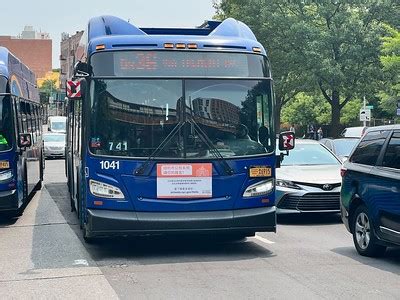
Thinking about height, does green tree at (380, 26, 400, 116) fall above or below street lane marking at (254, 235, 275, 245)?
above

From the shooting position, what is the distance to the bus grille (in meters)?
12.0

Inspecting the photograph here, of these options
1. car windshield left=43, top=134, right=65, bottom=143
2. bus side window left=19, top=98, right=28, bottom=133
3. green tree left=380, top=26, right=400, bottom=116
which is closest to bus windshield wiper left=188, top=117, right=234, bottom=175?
bus side window left=19, top=98, right=28, bottom=133

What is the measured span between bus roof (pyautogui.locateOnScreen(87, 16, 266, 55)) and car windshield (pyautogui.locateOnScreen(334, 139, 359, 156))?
7047mm

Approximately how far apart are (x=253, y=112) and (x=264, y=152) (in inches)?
22.1

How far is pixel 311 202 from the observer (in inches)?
474

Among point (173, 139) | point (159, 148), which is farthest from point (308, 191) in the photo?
point (159, 148)

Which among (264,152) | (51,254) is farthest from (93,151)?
(264,152)

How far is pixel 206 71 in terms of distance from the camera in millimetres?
9141

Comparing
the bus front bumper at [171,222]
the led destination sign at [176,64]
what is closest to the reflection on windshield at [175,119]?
the led destination sign at [176,64]

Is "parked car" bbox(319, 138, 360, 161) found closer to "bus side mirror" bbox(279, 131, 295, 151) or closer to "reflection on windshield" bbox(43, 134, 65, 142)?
"bus side mirror" bbox(279, 131, 295, 151)

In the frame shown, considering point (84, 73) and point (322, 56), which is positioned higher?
point (322, 56)

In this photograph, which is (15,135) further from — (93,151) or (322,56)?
(322,56)

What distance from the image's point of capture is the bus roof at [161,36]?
909cm

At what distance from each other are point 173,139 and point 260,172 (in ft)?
4.08
